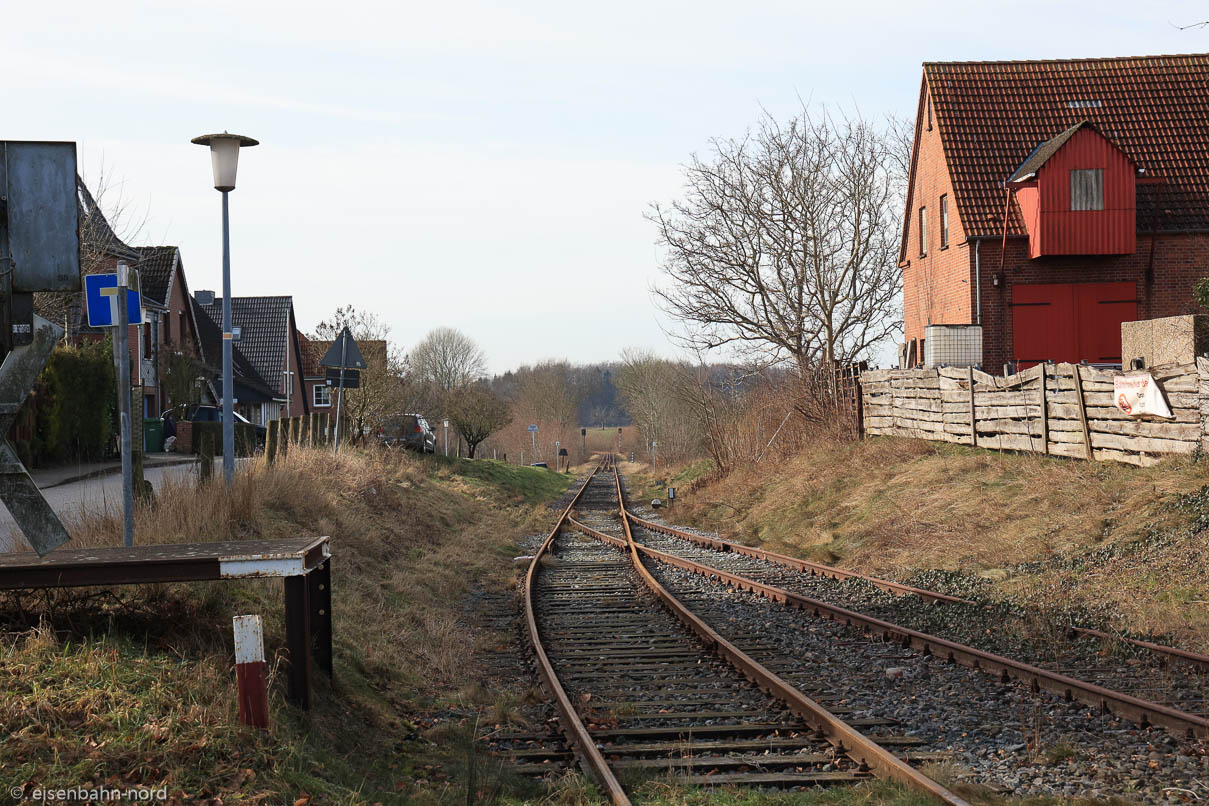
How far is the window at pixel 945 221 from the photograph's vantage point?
3045cm

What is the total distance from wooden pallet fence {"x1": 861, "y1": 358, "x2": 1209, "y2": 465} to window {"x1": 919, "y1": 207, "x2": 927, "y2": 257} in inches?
364

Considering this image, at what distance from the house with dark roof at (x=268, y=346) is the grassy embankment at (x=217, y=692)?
46504 millimetres

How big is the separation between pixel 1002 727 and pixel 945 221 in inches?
1022

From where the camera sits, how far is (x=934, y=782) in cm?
551

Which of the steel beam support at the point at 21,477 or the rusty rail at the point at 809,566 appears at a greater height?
the steel beam support at the point at 21,477

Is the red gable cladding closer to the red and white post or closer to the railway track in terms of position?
the railway track

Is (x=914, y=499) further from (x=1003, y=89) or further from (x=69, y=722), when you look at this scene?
(x=1003, y=89)

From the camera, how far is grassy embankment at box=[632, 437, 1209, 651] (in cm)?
1032

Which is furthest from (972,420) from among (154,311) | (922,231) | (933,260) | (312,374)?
(312,374)

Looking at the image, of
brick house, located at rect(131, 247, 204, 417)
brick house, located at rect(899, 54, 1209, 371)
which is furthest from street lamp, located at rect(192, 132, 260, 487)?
brick house, located at rect(131, 247, 204, 417)

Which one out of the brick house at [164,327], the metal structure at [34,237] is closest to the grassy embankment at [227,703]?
the metal structure at [34,237]

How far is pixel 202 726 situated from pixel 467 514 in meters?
21.5

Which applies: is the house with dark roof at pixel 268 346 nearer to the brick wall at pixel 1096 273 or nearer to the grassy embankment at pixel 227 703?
the brick wall at pixel 1096 273

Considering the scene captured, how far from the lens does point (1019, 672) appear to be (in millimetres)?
8070
